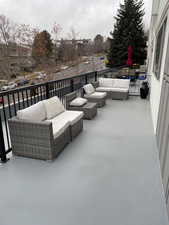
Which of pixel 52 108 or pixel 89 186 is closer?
pixel 89 186

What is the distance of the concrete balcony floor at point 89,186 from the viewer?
5.28ft

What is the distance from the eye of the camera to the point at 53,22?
26.8 feet

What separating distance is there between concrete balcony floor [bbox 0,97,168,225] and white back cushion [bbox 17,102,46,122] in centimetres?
68

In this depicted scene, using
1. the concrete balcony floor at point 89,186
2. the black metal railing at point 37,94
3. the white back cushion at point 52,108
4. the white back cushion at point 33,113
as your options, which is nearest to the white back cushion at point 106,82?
the black metal railing at point 37,94

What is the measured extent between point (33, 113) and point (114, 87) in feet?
15.7

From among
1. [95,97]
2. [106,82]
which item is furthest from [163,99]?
[106,82]

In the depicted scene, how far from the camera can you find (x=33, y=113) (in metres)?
2.65

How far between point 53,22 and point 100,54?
6046 millimetres

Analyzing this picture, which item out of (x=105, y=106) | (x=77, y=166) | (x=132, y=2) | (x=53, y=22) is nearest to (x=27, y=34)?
(x=53, y=22)

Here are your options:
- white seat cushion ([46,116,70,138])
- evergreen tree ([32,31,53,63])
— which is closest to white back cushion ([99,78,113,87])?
evergreen tree ([32,31,53,63])

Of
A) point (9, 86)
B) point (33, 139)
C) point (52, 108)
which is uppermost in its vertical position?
point (9, 86)

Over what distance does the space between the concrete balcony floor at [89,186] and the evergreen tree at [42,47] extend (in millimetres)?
6116

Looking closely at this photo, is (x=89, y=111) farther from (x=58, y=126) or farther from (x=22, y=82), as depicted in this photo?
(x=22, y=82)

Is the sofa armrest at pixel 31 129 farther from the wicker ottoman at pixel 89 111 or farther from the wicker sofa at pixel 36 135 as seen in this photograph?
the wicker ottoman at pixel 89 111
